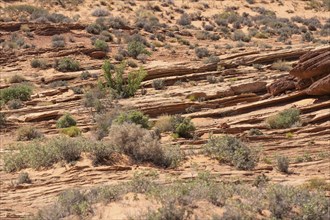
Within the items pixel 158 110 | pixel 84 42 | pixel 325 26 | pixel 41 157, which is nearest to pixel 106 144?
pixel 41 157

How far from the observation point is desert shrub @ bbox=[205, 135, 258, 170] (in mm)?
10938

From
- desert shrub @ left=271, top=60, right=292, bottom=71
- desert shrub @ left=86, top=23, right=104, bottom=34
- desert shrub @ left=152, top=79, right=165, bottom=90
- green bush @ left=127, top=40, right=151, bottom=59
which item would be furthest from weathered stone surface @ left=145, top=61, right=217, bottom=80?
desert shrub @ left=86, top=23, right=104, bottom=34

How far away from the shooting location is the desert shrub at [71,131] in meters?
15.4

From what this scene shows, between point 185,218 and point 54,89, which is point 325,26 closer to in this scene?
point 54,89

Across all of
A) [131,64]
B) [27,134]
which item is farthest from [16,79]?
[27,134]

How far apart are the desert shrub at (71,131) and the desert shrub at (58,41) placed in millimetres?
13555

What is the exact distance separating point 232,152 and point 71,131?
6.28m

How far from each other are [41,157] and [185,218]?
207 inches

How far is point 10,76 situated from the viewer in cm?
2356

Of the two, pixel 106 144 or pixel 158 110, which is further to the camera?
pixel 158 110

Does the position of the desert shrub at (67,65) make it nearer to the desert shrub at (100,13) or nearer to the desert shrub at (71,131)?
the desert shrub at (71,131)

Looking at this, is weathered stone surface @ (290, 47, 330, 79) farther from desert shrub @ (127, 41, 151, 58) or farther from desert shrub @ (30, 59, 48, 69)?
desert shrub @ (30, 59, 48, 69)

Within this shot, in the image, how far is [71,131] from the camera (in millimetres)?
15438

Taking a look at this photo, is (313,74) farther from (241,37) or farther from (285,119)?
(241,37)
